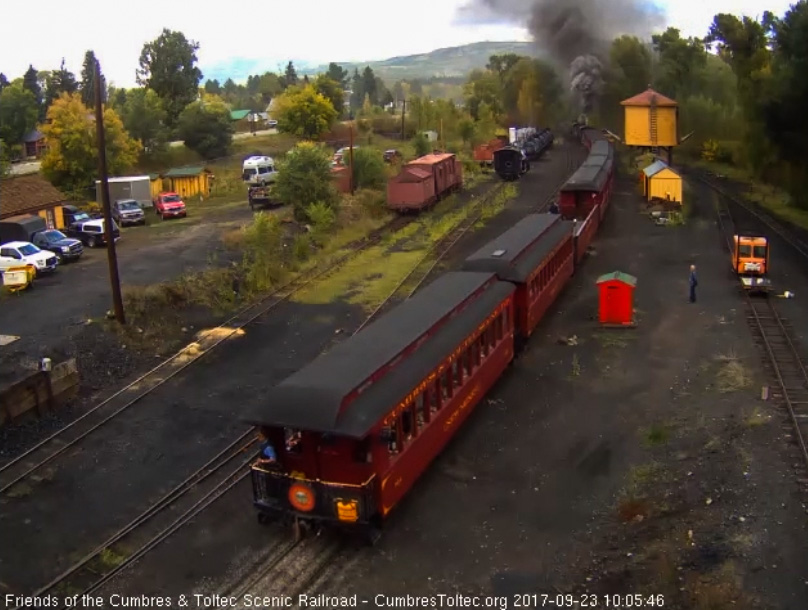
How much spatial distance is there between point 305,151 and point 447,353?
26.9m

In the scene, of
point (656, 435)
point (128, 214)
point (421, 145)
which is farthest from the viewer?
point (421, 145)

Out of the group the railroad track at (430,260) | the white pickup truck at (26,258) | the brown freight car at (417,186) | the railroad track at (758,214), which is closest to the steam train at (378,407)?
the railroad track at (430,260)

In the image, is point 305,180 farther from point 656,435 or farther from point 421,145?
point 656,435

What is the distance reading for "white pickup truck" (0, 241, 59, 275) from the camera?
104ft

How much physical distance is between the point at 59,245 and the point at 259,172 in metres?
23.8

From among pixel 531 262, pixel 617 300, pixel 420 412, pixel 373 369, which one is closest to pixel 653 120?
pixel 617 300

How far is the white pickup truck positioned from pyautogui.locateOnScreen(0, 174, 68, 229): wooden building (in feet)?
24.7

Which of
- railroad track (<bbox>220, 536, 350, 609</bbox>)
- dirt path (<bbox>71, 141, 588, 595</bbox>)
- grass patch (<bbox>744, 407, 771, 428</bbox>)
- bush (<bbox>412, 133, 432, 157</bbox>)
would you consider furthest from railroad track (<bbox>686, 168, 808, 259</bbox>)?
dirt path (<bbox>71, 141, 588, 595</bbox>)

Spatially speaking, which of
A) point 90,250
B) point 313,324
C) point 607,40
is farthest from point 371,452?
point 607,40

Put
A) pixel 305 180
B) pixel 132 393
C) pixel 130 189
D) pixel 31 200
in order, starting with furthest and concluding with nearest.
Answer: pixel 130 189 → pixel 31 200 → pixel 305 180 → pixel 132 393

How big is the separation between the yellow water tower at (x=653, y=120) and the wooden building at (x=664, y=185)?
11457 mm

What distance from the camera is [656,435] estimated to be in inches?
627

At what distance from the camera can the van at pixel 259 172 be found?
5568cm

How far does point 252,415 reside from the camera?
11719 millimetres
